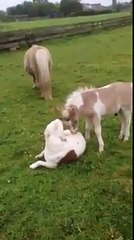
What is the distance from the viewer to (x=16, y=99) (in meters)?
9.20

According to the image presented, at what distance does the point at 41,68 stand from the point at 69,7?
41939 millimetres

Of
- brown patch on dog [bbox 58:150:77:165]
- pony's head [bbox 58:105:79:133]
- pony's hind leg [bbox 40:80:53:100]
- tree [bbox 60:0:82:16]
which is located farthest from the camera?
tree [bbox 60:0:82:16]

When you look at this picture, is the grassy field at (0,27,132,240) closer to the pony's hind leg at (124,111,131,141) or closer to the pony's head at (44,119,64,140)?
the pony's hind leg at (124,111,131,141)

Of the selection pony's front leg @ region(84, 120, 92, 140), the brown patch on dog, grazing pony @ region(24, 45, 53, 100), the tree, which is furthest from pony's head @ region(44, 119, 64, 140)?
the tree

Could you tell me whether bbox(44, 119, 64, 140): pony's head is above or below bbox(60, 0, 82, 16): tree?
above

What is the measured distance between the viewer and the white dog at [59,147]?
508cm

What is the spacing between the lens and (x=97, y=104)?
5.46m

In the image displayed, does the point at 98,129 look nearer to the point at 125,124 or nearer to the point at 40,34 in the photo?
the point at 125,124

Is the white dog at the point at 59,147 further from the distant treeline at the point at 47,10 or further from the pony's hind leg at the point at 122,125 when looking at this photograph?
the distant treeline at the point at 47,10

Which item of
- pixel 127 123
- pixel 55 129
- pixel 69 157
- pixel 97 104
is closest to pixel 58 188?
pixel 69 157

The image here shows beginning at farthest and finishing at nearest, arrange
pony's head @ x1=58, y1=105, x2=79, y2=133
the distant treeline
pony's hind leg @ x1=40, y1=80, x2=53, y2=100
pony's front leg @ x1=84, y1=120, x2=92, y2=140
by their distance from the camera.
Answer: the distant treeline
pony's hind leg @ x1=40, y1=80, x2=53, y2=100
pony's front leg @ x1=84, y1=120, x2=92, y2=140
pony's head @ x1=58, y1=105, x2=79, y2=133

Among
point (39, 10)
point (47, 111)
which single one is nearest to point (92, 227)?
point (47, 111)

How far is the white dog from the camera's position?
508 cm

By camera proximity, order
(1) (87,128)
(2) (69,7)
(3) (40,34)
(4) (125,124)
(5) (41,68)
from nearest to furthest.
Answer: (1) (87,128)
(4) (125,124)
(5) (41,68)
(3) (40,34)
(2) (69,7)
